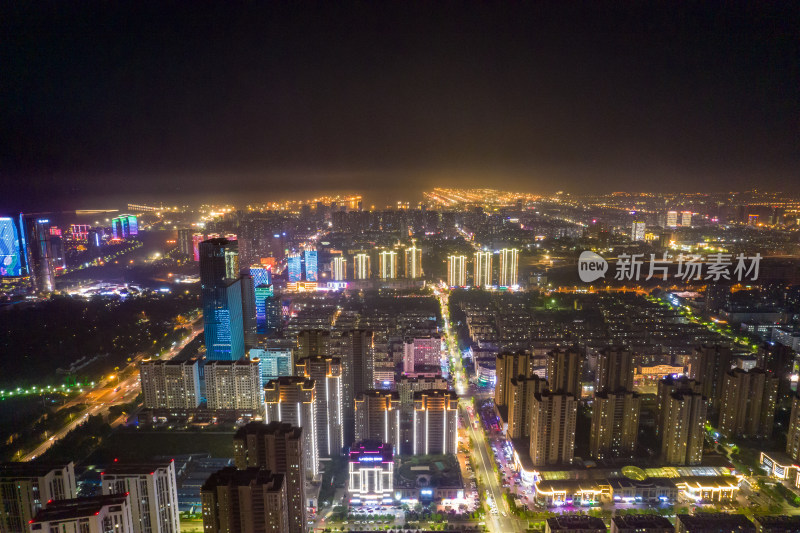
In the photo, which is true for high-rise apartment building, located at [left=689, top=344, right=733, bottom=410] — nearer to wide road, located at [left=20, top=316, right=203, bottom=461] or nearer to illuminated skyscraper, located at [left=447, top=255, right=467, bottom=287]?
illuminated skyscraper, located at [left=447, top=255, right=467, bottom=287]

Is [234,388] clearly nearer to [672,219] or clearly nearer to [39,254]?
[39,254]

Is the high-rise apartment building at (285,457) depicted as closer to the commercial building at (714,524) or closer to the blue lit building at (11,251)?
the commercial building at (714,524)

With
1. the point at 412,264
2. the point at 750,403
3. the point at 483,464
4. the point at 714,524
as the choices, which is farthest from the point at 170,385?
the point at 750,403

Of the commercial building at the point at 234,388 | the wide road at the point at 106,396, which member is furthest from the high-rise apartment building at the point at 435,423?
the wide road at the point at 106,396

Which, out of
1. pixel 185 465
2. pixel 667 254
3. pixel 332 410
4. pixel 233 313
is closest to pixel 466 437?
pixel 332 410

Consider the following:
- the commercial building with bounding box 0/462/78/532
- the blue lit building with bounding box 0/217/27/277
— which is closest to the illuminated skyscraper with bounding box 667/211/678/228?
the commercial building with bounding box 0/462/78/532

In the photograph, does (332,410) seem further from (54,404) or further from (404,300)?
(404,300)
